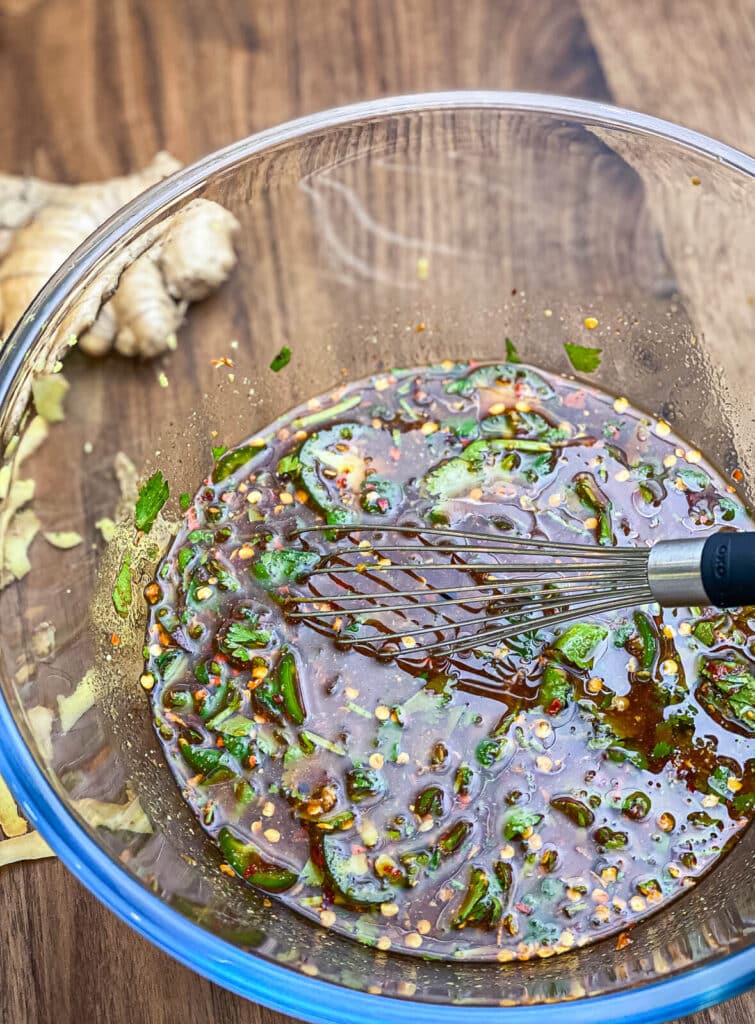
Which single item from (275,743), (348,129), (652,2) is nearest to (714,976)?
(275,743)

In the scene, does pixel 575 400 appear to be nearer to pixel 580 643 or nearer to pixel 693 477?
pixel 693 477

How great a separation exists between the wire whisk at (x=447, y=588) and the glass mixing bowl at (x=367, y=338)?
1.18ft

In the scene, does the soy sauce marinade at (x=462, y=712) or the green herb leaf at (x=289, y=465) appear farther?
the green herb leaf at (x=289, y=465)

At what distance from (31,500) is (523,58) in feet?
5.08

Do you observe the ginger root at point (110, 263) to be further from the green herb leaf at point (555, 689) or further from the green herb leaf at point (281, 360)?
the green herb leaf at point (555, 689)

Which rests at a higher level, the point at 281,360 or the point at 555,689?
the point at 281,360

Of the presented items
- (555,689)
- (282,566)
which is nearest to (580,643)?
(555,689)

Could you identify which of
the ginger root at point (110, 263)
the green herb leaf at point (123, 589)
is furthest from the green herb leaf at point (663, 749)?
the ginger root at point (110, 263)

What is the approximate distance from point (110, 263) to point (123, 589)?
0.58 metres

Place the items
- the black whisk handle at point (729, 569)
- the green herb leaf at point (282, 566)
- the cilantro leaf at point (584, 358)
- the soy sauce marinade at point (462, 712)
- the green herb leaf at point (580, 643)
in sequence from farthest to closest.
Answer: the cilantro leaf at point (584, 358), the green herb leaf at point (282, 566), the green herb leaf at point (580, 643), the soy sauce marinade at point (462, 712), the black whisk handle at point (729, 569)

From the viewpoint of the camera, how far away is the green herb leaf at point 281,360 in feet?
7.04

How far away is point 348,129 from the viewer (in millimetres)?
1927

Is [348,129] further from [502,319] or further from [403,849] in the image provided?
[403,849]

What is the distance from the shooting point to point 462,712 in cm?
175
